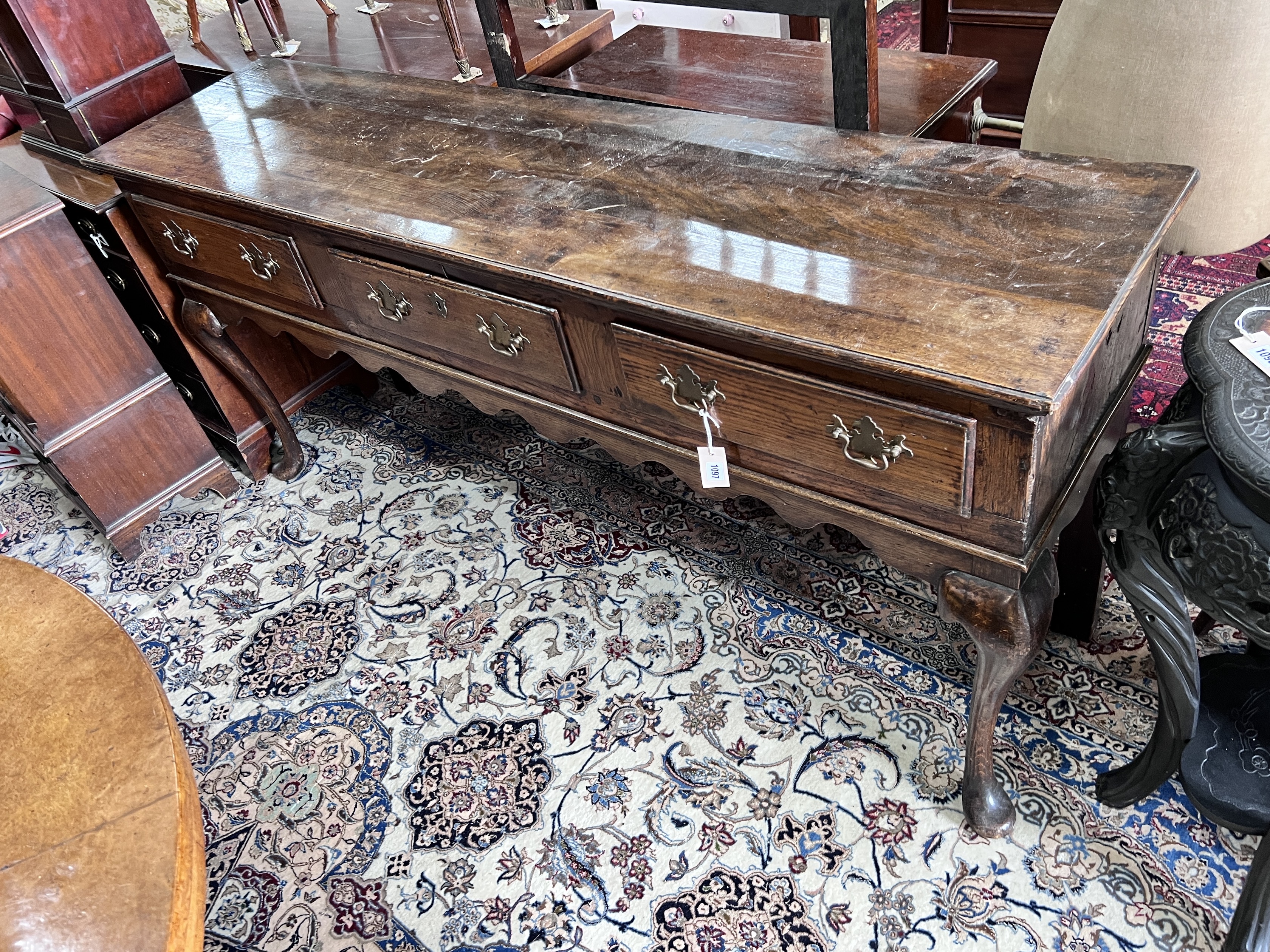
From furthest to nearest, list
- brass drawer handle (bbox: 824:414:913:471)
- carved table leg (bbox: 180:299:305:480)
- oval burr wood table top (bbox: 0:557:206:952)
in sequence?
carved table leg (bbox: 180:299:305:480)
brass drawer handle (bbox: 824:414:913:471)
oval burr wood table top (bbox: 0:557:206:952)

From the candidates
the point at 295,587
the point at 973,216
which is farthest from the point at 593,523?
the point at 973,216

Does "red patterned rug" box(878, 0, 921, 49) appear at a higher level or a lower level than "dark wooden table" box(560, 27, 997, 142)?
lower

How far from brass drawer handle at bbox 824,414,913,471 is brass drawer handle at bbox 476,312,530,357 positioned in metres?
0.54

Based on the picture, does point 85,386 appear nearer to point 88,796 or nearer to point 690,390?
point 88,796

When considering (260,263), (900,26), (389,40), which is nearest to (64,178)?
(260,263)

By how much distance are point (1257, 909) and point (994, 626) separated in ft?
1.58

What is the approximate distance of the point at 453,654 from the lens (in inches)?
76.7

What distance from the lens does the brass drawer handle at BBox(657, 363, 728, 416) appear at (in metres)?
1.27

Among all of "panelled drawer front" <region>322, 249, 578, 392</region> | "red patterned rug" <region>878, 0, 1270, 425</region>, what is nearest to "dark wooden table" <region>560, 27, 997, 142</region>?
"red patterned rug" <region>878, 0, 1270, 425</region>

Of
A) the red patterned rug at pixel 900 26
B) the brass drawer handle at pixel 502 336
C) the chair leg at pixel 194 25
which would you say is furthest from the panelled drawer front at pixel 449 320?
the red patterned rug at pixel 900 26

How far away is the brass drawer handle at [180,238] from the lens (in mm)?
1969

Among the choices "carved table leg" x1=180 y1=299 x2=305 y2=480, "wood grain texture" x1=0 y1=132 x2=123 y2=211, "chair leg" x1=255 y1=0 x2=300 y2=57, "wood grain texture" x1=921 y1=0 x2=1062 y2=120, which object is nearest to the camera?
"wood grain texture" x1=0 y1=132 x2=123 y2=211

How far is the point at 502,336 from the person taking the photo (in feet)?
4.88

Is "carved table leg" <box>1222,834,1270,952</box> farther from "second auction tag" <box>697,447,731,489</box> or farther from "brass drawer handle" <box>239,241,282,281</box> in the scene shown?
"brass drawer handle" <box>239,241,282,281</box>
